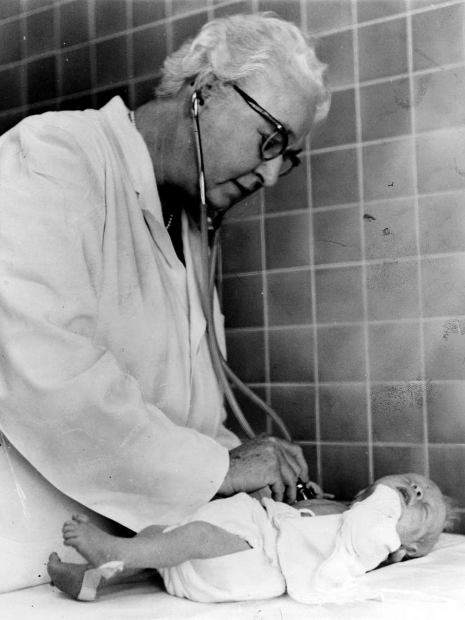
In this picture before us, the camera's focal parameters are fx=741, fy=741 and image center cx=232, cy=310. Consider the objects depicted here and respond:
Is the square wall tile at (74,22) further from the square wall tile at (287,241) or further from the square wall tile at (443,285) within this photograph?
the square wall tile at (443,285)

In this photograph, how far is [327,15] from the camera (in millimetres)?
1686

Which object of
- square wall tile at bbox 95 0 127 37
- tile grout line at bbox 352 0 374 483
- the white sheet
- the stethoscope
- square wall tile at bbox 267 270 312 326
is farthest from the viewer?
square wall tile at bbox 95 0 127 37

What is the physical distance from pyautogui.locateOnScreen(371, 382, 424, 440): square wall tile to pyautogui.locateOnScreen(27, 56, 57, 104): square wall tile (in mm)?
1228

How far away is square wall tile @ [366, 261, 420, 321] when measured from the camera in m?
1.56

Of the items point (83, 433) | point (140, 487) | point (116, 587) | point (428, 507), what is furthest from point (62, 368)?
point (428, 507)

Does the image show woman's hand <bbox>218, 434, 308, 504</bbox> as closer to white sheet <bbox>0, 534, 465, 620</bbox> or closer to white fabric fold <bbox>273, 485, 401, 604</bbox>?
white fabric fold <bbox>273, 485, 401, 604</bbox>

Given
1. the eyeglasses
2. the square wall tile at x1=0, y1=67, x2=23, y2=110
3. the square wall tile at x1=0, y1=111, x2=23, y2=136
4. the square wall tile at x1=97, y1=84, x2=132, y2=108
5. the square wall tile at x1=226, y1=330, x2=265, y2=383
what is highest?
the square wall tile at x1=0, y1=67, x2=23, y2=110

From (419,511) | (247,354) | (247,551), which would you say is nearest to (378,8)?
(247,354)

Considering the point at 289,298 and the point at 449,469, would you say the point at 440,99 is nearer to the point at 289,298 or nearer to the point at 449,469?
the point at 289,298

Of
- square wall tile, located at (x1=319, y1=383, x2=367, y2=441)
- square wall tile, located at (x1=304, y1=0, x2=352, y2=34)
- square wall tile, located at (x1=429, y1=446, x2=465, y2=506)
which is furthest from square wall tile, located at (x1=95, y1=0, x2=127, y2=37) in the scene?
square wall tile, located at (x1=429, y1=446, x2=465, y2=506)

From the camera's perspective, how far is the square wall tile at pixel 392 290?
1.56m

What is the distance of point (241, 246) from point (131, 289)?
0.63 metres

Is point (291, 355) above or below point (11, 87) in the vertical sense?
below

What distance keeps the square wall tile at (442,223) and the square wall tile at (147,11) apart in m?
0.87
